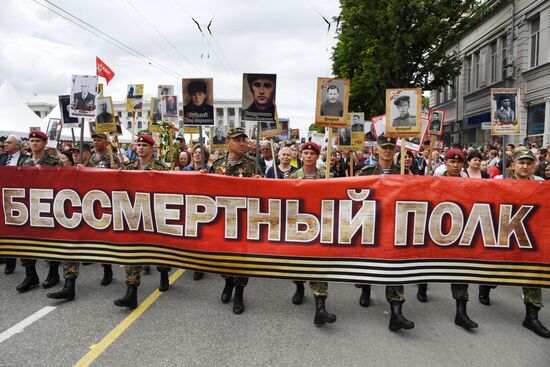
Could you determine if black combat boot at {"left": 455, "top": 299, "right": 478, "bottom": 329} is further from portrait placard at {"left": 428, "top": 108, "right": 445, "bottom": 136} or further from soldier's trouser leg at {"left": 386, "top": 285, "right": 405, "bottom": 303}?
portrait placard at {"left": 428, "top": 108, "right": 445, "bottom": 136}

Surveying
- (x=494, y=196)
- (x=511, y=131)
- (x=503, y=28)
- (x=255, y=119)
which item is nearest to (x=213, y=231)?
(x=255, y=119)

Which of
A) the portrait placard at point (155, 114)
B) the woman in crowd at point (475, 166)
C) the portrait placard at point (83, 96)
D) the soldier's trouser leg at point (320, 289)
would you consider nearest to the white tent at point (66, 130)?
the portrait placard at point (155, 114)

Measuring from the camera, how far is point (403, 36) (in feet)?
73.6

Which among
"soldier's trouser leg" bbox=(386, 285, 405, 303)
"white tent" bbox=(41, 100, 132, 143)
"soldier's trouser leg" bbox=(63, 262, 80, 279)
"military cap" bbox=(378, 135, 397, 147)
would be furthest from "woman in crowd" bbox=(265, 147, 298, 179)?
"white tent" bbox=(41, 100, 132, 143)

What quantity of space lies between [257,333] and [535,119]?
902 inches

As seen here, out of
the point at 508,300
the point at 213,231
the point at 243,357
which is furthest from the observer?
the point at 508,300

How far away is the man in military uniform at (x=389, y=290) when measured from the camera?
13.3ft

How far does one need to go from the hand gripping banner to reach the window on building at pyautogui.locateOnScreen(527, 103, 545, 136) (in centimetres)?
1995

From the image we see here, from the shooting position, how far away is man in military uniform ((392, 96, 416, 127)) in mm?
5246

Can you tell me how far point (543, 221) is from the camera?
4172 millimetres

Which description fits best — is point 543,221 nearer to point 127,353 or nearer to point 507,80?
point 127,353

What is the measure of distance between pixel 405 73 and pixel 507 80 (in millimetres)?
5880

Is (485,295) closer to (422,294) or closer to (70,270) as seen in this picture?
(422,294)

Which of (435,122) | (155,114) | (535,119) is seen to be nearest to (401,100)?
(435,122)
